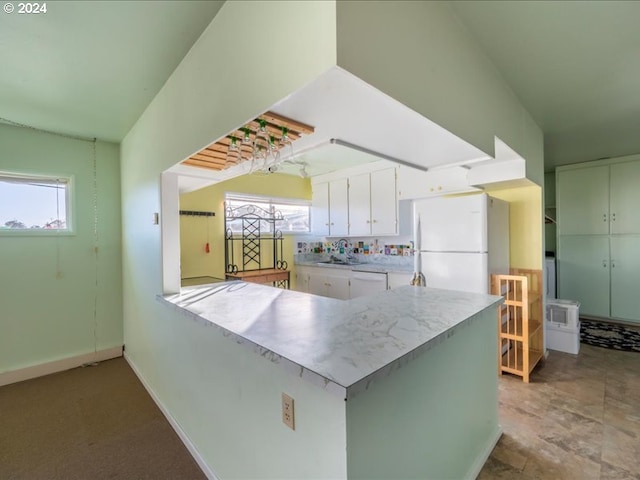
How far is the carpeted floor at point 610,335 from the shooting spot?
3.29m

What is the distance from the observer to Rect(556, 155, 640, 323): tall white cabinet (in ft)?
13.0

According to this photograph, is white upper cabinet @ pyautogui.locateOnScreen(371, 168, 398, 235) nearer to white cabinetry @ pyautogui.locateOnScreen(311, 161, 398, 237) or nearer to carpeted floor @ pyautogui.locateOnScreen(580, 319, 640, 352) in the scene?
white cabinetry @ pyautogui.locateOnScreen(311, 161, 398, 237)

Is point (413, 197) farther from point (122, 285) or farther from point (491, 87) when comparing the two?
point (122, 285)

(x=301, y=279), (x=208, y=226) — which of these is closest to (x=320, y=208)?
(x=301, y=279)

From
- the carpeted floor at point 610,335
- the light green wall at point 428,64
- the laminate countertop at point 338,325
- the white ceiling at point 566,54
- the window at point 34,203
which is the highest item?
the white ceiling at point 566,54

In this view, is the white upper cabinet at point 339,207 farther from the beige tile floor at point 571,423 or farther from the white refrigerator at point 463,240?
the beige tile floor at point 571,423

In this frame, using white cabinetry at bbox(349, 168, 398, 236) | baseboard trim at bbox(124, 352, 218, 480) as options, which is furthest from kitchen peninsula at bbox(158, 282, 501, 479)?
white cabinetry at bbox(349, 168, 398, 236)

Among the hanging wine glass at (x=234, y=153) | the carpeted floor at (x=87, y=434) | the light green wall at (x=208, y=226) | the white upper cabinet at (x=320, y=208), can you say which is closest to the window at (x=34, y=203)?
the light green wall at (x=208, y=226)

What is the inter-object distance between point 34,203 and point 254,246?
240 centimetres

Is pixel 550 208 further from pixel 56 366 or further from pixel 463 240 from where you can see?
pixel 56 366

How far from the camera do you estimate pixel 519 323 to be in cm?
267

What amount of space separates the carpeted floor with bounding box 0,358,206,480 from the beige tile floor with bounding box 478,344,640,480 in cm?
186

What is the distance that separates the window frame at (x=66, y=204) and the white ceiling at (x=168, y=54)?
0.51 metres

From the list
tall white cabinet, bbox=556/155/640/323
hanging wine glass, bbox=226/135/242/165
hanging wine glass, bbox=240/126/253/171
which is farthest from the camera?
tall white cabinet, bbox=556/155/640/323
